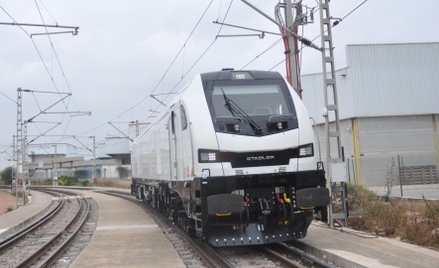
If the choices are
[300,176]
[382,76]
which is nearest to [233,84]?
[300,176]

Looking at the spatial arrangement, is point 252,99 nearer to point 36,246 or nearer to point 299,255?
point 299,255

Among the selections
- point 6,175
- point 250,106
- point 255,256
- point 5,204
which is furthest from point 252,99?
point 6,175

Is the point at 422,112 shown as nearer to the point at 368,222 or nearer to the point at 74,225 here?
the point at 368,222

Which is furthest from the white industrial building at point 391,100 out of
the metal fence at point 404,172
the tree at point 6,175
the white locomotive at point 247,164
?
the tree at point 6,175

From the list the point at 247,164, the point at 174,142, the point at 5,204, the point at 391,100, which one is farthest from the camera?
the point at 5,204

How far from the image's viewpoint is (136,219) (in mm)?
15961

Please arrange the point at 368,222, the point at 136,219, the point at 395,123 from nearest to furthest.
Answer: the point at 368,222 → the point at 136,219 → the point at 395,123

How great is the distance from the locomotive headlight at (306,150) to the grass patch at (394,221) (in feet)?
7.97

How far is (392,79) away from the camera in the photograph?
83.0ft

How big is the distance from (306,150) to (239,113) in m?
1.38

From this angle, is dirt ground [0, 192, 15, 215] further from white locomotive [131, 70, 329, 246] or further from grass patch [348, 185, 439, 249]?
grass patch [348, 185, 439, 249]

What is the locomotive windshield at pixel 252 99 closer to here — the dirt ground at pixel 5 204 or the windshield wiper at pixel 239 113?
the windshield wiper at pixel 239 113

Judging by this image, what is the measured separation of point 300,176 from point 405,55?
20.0m

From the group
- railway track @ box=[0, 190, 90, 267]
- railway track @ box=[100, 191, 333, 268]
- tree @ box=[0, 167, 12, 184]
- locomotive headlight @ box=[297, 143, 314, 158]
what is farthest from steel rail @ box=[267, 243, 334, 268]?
tree @ box=[0, 167, 12, 184]
